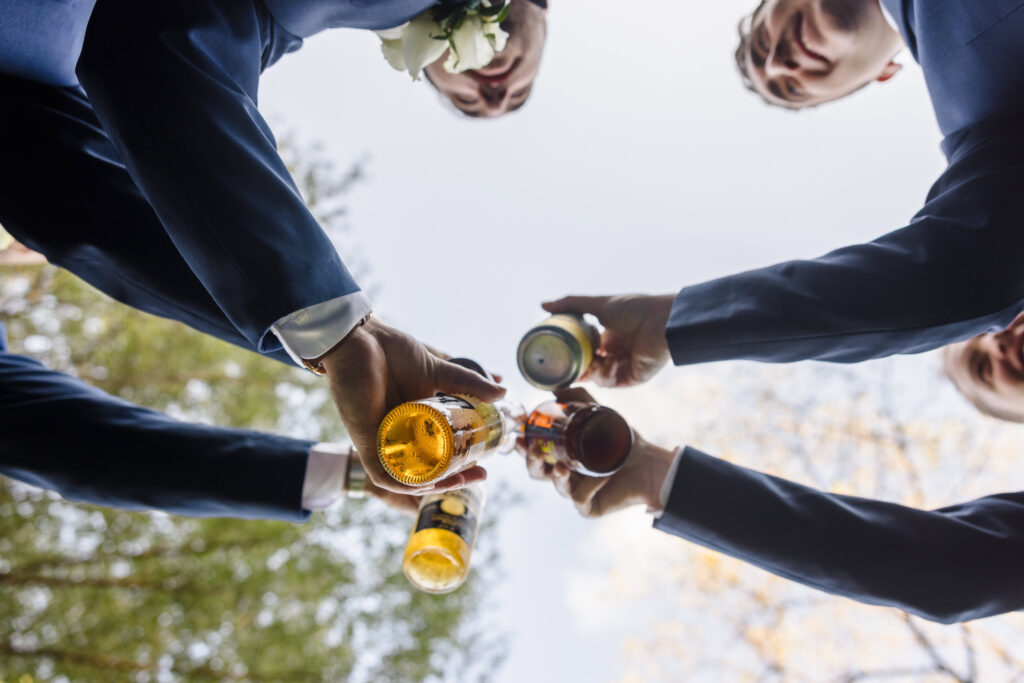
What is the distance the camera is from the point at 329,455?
5.72 feet

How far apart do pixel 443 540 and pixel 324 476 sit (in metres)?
0.43

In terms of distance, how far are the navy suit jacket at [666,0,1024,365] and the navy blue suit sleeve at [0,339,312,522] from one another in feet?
3.80

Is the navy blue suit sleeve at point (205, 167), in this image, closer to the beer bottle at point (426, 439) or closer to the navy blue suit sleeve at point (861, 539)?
the beer bottle at point (426, 439)

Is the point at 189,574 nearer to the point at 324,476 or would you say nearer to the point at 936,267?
the point at 324,476

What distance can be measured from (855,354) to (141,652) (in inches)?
167

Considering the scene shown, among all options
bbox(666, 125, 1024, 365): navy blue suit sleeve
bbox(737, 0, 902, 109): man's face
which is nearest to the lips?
bbox(737, 0, 902, 109): man's face

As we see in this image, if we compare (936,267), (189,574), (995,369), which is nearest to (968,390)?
(995,369)

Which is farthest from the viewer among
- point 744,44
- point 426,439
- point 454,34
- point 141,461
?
point 744,44

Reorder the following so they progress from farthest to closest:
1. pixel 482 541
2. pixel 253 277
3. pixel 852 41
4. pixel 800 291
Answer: pixel 482 541
pixel 852 41
pixel 800 291
pixel 253 277

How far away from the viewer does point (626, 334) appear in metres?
1.72

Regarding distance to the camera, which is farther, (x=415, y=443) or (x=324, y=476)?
(x=324, y=476)

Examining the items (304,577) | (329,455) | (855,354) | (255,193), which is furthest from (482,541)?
(255,193)

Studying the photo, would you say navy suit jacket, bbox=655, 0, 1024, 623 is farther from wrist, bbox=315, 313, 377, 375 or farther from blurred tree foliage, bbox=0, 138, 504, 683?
blurred tree foliage, bbox=0, 138, 504, 683

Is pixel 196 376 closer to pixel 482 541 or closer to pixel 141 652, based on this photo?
pixel 141 652
